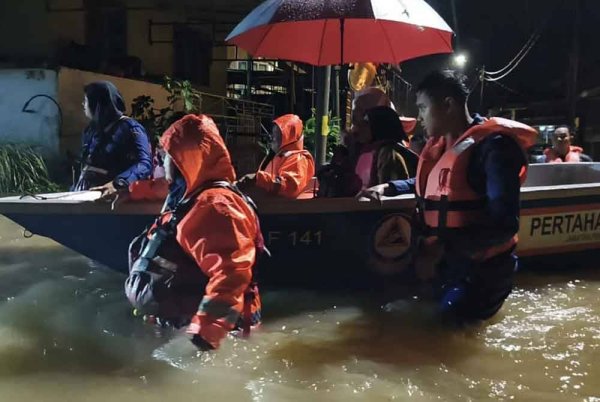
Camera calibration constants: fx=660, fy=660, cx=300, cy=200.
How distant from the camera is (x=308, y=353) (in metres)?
3.74

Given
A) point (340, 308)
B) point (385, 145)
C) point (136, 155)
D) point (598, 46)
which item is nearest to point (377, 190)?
point (385, 145)

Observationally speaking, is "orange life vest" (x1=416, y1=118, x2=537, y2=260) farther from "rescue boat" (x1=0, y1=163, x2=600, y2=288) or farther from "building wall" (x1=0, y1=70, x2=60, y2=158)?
"building wall" (x1=0, y1=70, x2=60, y2=158)

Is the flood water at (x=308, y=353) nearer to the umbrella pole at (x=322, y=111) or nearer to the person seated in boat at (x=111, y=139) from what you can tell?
the person seated in boat at (x=111, y=139)

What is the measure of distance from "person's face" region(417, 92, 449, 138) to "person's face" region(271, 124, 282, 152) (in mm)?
1601

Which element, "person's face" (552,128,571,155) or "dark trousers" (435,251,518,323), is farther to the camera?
"person's face" (552,128,571,155)

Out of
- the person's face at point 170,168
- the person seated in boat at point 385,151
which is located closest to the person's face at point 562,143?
the person seated in boat at point 385,151

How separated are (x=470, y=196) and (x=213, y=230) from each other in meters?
1.54

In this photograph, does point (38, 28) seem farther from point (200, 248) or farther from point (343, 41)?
point (200, 248)

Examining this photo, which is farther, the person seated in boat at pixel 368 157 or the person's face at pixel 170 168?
the person seated in boat at pixel 368 157

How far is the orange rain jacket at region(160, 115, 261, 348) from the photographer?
2.66 meters

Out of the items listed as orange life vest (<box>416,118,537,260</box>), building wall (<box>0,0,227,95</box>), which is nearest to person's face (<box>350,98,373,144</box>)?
orange life vest (<box>416,118,537,260</box>)

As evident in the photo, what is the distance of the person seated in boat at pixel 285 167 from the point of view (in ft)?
15.0

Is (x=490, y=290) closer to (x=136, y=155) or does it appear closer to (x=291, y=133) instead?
(x=291, y=133)

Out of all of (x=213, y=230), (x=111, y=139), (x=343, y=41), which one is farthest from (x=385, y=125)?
(x=213, y=230)
